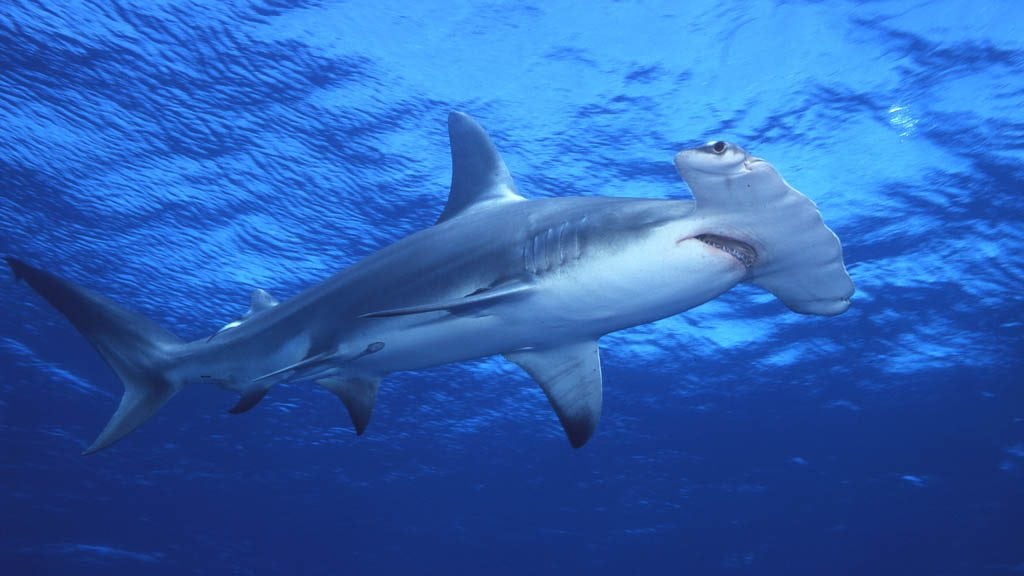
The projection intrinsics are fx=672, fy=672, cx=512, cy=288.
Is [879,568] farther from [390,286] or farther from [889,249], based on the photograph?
[390,286]

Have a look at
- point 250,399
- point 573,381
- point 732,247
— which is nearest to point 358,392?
point 250,399

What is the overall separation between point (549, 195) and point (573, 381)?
6729 mm

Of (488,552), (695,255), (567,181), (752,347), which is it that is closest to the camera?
(695,255)

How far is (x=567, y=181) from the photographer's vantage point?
10945mm

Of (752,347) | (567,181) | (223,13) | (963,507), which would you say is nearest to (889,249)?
(752,347)

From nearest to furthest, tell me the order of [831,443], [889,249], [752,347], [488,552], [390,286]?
[390,286] → [889,249] → [752,347] → [831,443] → [488,552]

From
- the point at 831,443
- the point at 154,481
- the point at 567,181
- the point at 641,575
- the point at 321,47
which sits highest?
the point at 321,47

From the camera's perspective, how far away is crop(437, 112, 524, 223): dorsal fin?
5121 mm

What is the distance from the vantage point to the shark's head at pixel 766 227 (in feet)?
9.48

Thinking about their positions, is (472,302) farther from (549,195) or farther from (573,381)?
(549,195)

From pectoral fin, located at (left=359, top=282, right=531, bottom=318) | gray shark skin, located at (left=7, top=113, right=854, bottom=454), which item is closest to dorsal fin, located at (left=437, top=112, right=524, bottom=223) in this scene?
gray shark skin, located at (left=7, top=113, right=854, bottom=454)

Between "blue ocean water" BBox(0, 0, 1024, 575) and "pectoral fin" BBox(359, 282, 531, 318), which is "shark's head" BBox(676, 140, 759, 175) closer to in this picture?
"pectoral fin" BBox(359, 282, 531, 318)

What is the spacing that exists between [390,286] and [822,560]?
33.4 m

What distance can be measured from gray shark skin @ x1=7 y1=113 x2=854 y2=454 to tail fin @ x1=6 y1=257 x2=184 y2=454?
0.01 meters
